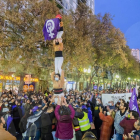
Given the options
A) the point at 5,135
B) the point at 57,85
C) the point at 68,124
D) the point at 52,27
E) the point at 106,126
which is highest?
the point at 52,27

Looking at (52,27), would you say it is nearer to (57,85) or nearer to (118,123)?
(57,85)

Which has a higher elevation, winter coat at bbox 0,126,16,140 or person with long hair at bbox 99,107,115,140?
person with long hair at bbox 99,107,115,140

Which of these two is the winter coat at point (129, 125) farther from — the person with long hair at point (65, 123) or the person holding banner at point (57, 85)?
the person holding banner at point (57, 85)

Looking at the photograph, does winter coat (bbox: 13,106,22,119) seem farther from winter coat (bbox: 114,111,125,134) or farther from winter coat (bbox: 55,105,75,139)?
winter coat (bbox: 114,111,125,134)

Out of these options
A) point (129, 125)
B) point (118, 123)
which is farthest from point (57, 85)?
point (129, 125)

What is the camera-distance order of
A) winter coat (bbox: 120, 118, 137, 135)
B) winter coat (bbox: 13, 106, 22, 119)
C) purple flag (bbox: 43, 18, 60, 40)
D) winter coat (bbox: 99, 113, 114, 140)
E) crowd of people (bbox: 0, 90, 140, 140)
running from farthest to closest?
1. purple flag (bbox: 43, 18, 60, 40)
2. winter coat (bbox: 13, 106, 22, 119)
3. winter coat (bbox: 99, 113, 114, 140)
4. crowd of people (bbox: 0, 90, 140, 140)
5. winter coat (bbox: 120, 118, 137, 135)

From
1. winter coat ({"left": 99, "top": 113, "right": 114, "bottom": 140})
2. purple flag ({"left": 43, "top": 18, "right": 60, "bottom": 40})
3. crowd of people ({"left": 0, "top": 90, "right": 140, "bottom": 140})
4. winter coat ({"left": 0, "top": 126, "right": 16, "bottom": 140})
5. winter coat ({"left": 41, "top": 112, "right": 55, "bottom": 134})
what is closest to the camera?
crowd of people ({"left": 0, "top": 90, "right": 140, "bottom": 140})

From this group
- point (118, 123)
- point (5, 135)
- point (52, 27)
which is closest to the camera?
point (118, 123)

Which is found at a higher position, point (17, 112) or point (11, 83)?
point (11, 83)

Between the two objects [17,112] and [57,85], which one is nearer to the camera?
[17,112]

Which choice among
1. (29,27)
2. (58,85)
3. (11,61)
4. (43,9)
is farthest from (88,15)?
(58,85)

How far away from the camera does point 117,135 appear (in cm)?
563

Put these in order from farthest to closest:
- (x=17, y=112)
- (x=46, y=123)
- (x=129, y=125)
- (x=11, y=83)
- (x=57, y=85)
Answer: (x=11, y=83) < (x=57, y=85) < (x=17, y=112) < (x=46, y=123) < (x=129, y=125)

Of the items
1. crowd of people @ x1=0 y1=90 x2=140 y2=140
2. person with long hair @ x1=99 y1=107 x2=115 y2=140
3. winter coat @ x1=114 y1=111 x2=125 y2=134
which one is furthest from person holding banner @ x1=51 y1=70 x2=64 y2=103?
winter coat @ x1=114 y1=111 x2=125 y2=134
